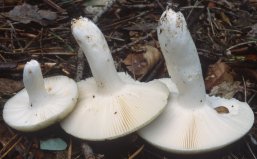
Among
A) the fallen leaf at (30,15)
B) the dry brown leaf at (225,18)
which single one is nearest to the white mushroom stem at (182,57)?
the dry brown leaf at (225,18)

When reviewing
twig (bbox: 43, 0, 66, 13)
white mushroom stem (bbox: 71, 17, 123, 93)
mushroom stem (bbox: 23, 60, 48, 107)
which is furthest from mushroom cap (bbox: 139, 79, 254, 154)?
twig (bbox: 43, 0, 66, 13)

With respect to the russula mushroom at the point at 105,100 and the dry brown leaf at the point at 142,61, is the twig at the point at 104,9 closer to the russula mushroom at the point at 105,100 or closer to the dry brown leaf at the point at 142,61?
the dry brown leaf at the point at 142,61

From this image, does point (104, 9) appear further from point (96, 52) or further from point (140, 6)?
point (96, 52)

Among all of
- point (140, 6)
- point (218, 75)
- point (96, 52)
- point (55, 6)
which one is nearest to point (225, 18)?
point (140, 6)

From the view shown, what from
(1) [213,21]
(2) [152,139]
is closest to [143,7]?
(1) [213,21]

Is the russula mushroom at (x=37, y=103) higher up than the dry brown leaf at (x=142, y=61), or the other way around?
the russula mushroom at (x=37, y=103)

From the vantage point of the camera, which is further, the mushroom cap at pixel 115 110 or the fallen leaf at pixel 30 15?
the fallen leaf at pixel 30 15

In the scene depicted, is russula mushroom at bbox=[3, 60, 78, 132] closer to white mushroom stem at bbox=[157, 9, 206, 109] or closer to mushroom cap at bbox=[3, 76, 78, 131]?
mushroom cap at bbox=[3, 76, 78, 131]
